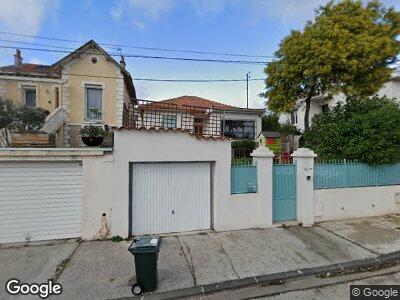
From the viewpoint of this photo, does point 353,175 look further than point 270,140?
No

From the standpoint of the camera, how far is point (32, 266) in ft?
17.1

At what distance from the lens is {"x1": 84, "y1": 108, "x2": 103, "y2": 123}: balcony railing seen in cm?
1471

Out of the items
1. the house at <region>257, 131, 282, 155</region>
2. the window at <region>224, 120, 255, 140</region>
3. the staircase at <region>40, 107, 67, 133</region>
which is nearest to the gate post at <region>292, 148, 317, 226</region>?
the house at <region>257, 131, 282, 155</region>

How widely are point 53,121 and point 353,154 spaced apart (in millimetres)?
12380

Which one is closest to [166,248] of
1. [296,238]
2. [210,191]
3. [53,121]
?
[210,191]

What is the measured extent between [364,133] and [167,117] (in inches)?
254

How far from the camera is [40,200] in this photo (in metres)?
6.47

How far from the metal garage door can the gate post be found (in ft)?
9.17

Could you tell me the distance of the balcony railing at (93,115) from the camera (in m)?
14.7

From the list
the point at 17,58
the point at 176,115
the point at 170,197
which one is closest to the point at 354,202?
the point at 170,197

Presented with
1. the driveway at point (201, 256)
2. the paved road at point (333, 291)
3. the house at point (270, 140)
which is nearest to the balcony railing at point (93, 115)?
the driveway at point (201, 256)

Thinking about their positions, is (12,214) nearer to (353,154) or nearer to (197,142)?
(197,142)

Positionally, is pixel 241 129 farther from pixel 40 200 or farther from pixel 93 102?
pixel 40 200

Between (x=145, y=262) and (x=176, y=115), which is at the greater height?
(x=176, y=115)
